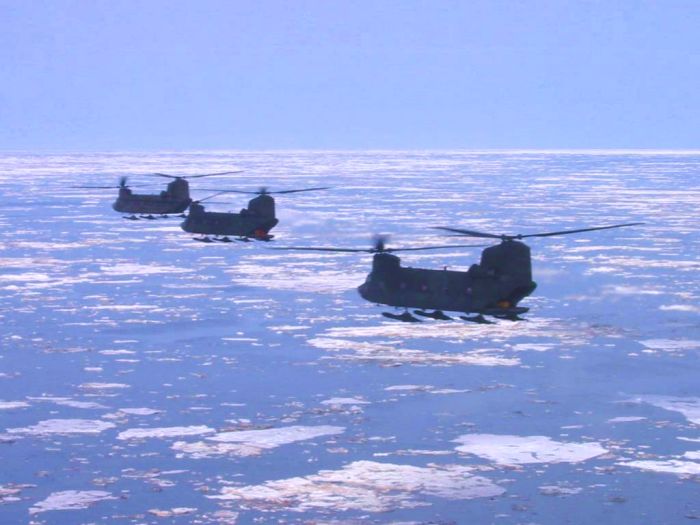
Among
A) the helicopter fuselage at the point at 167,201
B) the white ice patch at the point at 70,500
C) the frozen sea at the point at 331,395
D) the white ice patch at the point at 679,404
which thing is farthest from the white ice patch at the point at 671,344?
the helicopter fuselage at the point at 167,201

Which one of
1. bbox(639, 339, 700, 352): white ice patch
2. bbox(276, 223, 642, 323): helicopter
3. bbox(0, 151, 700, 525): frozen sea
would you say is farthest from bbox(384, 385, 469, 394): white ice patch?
bbox(639, 339, 700, 352): white ice patch

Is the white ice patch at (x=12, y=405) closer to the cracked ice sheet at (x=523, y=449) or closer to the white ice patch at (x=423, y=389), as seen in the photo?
the white ice patch at (x=423, y=389)

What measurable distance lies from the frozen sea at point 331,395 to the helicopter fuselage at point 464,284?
122cm

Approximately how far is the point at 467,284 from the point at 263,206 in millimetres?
25299

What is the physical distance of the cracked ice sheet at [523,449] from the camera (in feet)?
76.2

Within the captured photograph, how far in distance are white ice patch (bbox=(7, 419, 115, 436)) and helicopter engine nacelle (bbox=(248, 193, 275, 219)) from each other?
3396cm

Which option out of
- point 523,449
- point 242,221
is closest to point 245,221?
point 242,221

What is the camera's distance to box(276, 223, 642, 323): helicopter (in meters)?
35.0

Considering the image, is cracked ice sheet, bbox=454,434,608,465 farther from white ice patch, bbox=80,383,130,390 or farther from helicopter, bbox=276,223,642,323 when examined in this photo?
helicopter, bbox=276,223,642,323

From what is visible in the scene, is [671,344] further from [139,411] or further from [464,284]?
[139,411]

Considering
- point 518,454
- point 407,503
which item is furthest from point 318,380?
point 407,503

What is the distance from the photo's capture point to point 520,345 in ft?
116

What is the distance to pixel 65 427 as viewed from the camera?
83.4 feet

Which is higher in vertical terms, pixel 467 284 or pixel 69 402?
pixel 467 284
